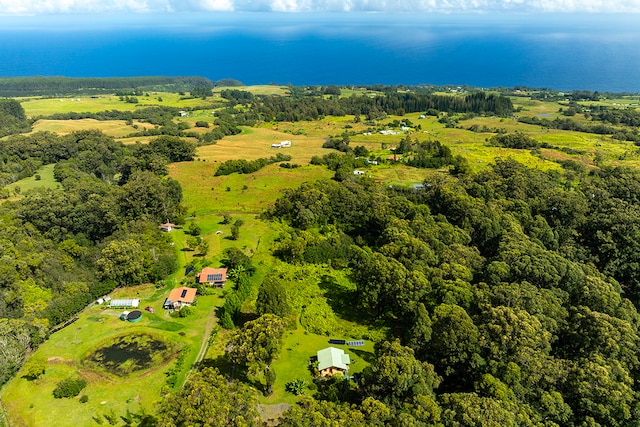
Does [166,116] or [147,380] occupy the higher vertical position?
[166,116]

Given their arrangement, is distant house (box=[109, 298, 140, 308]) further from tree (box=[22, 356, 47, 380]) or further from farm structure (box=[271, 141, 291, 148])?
farm structure (box=[271, 141, 291, 148])

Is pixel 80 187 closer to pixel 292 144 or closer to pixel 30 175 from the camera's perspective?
pixel 30 175

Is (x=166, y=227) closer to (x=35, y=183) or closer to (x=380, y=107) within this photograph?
(x=35, y=183)

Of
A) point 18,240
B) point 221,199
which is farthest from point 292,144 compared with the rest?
point 18,240

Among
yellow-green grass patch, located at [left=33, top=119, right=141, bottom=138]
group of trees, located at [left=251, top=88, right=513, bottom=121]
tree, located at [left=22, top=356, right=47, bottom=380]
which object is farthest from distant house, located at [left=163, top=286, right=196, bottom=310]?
group of trees, located at [left=251, top=88, right=513, bottom=121]

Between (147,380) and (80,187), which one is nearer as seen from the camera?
(147,380)
